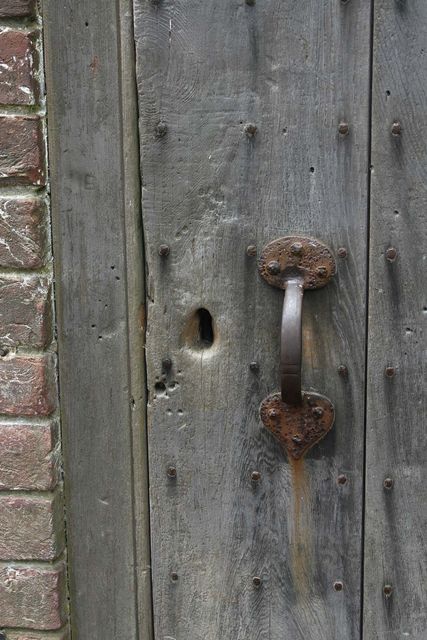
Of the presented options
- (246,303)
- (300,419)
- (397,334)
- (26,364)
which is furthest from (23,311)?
(397,334)

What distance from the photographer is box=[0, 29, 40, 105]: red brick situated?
1002 millimetres

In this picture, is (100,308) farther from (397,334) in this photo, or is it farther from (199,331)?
(397,334)

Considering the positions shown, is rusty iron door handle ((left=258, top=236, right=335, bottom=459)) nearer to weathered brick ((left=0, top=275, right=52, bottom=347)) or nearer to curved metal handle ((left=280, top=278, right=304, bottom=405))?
curved metal handle ((left=280, top=278, right=304, bottom=405))

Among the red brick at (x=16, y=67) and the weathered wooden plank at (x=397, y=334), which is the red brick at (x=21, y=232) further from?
the weathered wooden plank at (x=397, y=334)

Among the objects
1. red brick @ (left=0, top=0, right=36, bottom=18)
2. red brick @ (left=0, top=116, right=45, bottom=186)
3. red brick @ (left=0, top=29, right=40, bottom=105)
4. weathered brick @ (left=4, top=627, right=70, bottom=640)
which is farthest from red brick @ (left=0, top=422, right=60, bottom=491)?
red brick @ (left=0, top=0, right=36, bottom=18)

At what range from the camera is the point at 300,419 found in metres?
1.08

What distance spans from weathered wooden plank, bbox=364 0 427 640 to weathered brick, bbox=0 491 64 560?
0.45 meters

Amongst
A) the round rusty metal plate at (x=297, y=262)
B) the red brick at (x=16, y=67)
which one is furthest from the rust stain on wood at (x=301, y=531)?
the red brick at (x=16, y=67)

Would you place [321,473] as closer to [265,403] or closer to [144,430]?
[265,403]

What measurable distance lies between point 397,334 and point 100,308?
1.36ft

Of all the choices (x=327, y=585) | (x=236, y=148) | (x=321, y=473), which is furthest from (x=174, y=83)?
(x=327, y=585)

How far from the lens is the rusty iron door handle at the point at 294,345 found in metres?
1.00

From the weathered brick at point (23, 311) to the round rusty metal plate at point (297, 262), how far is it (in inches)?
12.0

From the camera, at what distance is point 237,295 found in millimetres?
1072
